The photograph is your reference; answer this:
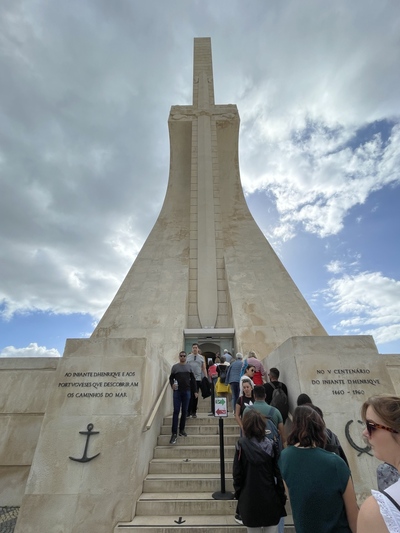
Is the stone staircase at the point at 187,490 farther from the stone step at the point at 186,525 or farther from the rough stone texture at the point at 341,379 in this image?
the rough stone texture at the point at 341,379

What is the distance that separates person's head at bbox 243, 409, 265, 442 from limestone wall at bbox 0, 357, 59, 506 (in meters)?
3.18

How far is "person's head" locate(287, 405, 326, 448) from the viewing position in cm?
174

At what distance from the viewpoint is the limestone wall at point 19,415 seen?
14.6 feet

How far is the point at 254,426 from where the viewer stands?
87.0 inches

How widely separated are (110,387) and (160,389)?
Answer: 160 cm

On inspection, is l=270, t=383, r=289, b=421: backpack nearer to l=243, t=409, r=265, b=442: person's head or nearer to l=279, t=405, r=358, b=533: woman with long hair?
l=243, t=409, r=265, b=442: person's head

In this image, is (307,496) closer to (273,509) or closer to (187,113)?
(273,509)

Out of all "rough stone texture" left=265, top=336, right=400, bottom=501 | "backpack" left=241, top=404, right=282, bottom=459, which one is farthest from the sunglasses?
"rough stone texture" left=265, top=336, right=400, bottom=501

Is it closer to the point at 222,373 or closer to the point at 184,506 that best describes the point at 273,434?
the point at 184,506

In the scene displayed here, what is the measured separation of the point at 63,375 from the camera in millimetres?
4012

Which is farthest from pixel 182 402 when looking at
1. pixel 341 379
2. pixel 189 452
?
pixel 341 379

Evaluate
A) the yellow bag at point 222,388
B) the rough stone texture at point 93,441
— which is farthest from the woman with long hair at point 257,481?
the yellow bag at point 222,388

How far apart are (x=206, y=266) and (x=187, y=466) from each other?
404 inches

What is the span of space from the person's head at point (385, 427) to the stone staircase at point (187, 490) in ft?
8.32
